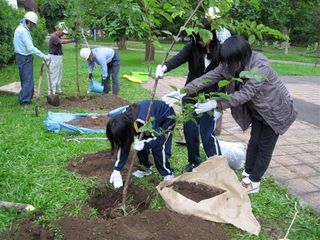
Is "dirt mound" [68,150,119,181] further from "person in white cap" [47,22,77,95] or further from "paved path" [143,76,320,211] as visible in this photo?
"person in white cap" [47,22,77,95]

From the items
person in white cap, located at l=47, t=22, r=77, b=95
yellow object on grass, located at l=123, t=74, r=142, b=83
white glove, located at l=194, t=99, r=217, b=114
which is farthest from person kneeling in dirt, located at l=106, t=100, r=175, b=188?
yellow object on grass, located at l=123, t=74, r=142, b=83

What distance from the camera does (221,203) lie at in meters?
2.97

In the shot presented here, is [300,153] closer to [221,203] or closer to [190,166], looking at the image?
[190,166]

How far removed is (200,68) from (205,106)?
2.37 ft

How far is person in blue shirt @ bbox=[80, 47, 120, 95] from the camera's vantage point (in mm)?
6827

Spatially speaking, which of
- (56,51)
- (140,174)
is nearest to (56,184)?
(140,174)

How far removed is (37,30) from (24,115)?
11.8 meters

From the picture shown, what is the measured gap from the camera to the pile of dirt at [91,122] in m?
5.40

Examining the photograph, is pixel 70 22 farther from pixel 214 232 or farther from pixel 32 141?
pixel 214 232

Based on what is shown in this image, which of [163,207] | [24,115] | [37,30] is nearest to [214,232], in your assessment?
[163,207]

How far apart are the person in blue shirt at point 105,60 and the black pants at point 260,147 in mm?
4118

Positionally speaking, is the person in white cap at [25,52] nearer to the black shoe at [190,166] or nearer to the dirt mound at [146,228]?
the black shoe at [190,166]

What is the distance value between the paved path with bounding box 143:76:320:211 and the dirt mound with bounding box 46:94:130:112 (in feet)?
4.52

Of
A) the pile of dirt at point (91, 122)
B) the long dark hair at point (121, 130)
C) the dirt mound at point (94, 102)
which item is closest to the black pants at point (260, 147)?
the long dark hair at point (121, 130)
